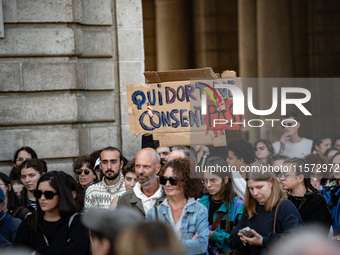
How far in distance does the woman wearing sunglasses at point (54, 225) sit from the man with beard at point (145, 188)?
879 mm

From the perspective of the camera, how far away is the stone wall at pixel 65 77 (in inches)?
427

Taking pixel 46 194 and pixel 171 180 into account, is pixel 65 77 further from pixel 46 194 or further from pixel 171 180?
pixel 46 194

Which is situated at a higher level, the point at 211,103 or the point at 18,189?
the point at 211,103

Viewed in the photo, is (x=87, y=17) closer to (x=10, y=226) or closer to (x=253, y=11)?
(x=10, y=226)

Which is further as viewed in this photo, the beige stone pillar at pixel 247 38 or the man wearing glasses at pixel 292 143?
the beige stone pillar at pixel 247 38

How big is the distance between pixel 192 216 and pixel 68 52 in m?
4.80

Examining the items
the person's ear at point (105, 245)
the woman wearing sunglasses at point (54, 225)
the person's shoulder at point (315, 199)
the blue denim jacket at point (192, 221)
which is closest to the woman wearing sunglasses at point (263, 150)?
the person's shoulder at point (315, 199)

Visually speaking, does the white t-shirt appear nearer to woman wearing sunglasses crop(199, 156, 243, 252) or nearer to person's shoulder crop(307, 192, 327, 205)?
person's shoulder crop(307, 192, 327, 205)

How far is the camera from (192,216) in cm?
679

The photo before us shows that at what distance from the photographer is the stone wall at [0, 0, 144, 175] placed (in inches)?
427

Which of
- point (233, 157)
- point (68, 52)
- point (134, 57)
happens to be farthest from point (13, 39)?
point (233, 157)

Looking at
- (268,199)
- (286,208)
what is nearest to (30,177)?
(268,199)

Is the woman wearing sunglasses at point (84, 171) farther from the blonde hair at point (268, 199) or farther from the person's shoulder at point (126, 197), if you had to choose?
the blonde hair at point (268, 199)

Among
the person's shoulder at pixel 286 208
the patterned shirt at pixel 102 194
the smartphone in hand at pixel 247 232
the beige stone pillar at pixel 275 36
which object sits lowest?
the smartphone in hand at pixel 247 232
